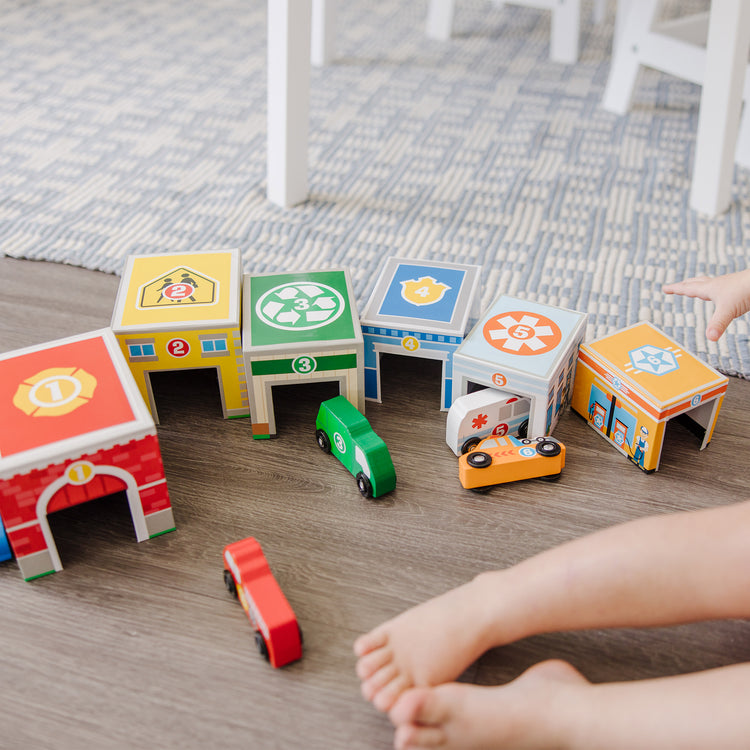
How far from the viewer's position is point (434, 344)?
2.68 ft

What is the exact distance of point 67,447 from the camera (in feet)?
2.07

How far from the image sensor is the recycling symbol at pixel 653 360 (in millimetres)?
790

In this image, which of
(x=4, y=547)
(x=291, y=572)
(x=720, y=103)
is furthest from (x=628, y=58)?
(x=4, y=547)

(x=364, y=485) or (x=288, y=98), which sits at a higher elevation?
(x=288, y=98)

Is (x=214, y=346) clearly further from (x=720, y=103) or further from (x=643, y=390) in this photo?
(x=720, y=103)

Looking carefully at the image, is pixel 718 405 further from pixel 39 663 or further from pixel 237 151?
pixel 237 151

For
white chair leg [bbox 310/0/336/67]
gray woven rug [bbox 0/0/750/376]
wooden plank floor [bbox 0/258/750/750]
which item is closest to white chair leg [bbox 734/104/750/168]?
gray woven rug [bbox 0/0/750/376]

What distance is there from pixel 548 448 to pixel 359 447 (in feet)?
0.62

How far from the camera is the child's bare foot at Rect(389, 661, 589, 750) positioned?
1.71 ft

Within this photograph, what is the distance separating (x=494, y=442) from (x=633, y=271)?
0.47 m

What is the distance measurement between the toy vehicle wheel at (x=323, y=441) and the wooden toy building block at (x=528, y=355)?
143mm

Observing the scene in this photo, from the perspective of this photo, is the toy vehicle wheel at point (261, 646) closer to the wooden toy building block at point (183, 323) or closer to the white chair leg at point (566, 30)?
the wooden toy building block at point (183, 323)

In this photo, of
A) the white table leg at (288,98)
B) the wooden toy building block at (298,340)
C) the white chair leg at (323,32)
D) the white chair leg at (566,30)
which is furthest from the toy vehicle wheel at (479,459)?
the white chair leg at (566,30)

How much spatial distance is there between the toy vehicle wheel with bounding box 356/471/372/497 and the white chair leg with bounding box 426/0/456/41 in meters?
1.48
